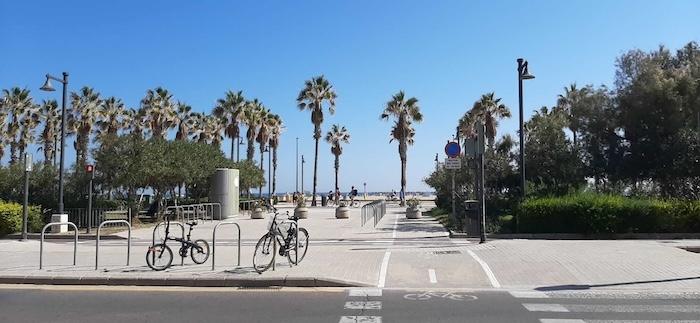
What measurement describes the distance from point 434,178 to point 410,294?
118ft

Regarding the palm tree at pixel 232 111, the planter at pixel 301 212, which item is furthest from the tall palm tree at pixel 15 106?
the planter at pixel 301 212

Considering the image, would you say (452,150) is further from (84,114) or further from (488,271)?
(84,114)

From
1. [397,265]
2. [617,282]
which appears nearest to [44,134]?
[397,265]

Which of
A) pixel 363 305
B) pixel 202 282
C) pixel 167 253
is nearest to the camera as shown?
pixel 363 305

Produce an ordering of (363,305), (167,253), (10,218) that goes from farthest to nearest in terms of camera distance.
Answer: (10,218)
(167,253)
(363,305)

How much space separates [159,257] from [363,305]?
474 cm

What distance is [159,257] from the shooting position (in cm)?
1116

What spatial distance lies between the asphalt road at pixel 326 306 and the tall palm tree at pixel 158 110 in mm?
47763

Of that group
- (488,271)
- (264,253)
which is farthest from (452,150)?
(264,253)

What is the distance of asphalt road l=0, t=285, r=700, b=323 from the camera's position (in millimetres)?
7418

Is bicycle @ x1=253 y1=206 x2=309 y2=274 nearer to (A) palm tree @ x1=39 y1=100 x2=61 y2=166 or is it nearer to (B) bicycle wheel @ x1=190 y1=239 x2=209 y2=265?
(B) bicycle wheel @ x1=190 y1=239 x2=209 y2=265

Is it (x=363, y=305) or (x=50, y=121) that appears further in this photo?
(x=50, y=121)

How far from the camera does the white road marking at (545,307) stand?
7879 millimetres

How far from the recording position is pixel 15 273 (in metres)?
10.7
